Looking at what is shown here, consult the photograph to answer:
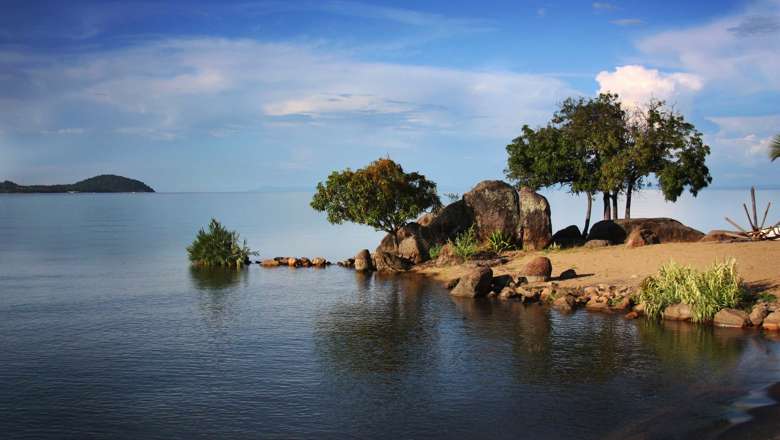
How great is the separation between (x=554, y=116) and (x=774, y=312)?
26538mm

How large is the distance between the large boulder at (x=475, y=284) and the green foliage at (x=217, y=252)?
16.8m

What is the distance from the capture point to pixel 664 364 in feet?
60.8

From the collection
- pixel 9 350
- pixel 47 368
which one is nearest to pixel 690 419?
pixel 47 368

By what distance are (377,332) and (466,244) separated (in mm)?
17334

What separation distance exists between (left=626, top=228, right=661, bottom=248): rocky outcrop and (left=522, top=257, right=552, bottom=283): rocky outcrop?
7.41 metres

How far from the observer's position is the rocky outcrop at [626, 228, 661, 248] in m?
36.5

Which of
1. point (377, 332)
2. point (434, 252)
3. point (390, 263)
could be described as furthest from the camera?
point (434, 252)

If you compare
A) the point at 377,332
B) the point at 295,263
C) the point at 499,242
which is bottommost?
the point at 377,332

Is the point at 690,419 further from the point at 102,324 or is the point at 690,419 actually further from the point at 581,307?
the point at 102,324

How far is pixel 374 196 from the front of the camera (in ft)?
130

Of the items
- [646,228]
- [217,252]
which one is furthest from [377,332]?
[646,228]

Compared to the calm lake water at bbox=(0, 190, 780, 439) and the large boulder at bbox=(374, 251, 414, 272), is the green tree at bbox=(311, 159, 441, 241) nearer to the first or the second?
the large boulder at bbox=(374, 251, 414, 272)

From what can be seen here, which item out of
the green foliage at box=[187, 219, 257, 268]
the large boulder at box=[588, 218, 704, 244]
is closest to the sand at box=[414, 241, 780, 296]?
the large boulder at box=[588, 218, 704, 244]

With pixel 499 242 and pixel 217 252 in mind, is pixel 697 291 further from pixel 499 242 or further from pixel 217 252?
pixel 217 252
